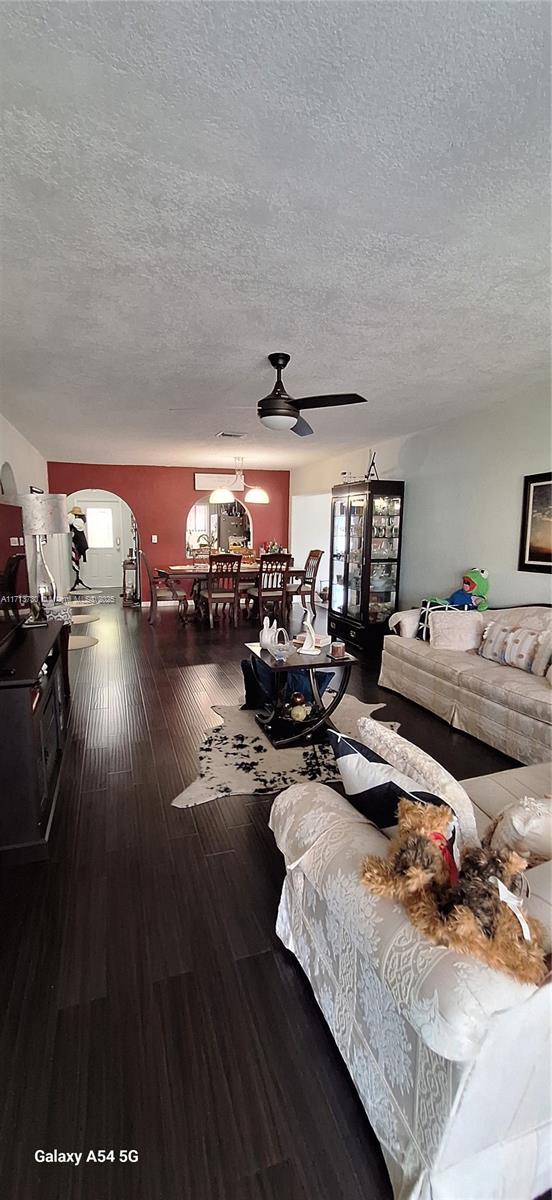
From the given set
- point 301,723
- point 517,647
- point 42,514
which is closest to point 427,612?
point 517,647

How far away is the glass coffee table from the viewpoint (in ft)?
11.1

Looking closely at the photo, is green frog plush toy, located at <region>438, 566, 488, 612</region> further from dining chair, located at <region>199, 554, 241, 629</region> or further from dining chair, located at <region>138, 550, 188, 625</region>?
dining chair, located at <region>138, 550, 188, 625</region>

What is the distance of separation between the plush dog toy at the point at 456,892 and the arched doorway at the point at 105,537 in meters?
11.2

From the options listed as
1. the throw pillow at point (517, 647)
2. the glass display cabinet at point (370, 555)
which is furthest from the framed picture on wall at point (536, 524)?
the glass display cabinet at point (370, 555)

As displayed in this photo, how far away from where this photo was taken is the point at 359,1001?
131cm

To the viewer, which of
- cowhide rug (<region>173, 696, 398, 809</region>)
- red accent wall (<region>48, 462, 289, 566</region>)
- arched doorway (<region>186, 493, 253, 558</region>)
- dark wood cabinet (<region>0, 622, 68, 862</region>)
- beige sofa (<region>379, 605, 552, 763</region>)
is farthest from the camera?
arched doorway (<region>186, 493, 253, 558</region>)

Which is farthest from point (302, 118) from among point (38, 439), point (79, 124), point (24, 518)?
point (38, 439)

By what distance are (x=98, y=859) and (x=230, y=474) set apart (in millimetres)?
7646

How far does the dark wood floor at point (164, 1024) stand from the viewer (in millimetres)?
1219

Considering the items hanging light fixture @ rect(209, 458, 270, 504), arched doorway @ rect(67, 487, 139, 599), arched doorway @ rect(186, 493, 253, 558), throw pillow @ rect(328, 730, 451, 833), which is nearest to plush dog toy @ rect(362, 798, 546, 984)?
throw pillow @ rect(328, 730, 451, 833)

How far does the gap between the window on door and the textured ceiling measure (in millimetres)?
8772

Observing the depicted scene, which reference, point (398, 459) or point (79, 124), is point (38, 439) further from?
point (79, 124)

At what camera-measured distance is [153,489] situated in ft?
28.9

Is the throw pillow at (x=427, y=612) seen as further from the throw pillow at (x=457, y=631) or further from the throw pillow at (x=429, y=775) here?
the throw pillow at (x=429, y=775)
